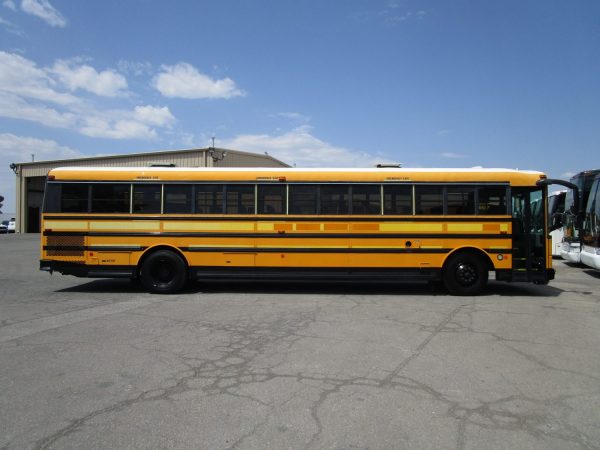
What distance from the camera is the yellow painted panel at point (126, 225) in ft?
33.1

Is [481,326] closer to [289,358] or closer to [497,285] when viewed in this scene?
[289,358]

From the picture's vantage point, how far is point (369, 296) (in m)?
9.85

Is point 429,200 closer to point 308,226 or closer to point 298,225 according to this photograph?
point 308,226

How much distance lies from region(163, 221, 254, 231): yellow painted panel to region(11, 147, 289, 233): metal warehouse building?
8510 mm

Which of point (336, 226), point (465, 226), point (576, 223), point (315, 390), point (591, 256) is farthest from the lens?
point (576, 223)

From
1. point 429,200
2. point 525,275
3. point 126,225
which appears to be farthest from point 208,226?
point 525,275

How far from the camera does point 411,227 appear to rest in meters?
9.95

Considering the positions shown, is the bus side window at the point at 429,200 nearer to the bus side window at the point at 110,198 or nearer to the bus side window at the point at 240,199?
the bus side window at the point at 240,199

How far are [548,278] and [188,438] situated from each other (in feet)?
29.7

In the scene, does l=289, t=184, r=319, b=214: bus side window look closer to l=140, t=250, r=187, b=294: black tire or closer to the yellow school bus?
the yellow school bus

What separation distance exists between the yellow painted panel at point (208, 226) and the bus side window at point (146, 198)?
50cm

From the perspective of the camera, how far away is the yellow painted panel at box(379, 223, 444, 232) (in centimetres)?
992

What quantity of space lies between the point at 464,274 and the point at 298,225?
3.79 meters

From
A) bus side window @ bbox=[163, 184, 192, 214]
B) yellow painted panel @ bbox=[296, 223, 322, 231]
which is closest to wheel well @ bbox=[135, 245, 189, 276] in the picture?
bus side window @ bbox=[163, 184, 192, 214]
